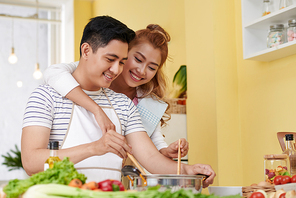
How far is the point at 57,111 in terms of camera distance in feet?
4.31

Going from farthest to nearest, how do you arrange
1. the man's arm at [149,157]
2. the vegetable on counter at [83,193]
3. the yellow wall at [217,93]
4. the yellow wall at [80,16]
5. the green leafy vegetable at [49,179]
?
the yellow wall at [80,16] < the yellow wall at [217,93] < the man's arm at [149,157] < the green leafy vegetable at [49,179] < the vegetable on counter at [83,193]

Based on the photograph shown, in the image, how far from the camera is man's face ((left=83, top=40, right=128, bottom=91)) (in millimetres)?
1305

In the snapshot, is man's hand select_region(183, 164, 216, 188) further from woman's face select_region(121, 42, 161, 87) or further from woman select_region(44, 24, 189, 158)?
woman's face select_region(121, 42, 161, 87)

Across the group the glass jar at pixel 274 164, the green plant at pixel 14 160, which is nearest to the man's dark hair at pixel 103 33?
the glass jar at pixel 274 164

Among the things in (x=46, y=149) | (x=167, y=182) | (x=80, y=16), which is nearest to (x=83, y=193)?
(x=167, y=182)

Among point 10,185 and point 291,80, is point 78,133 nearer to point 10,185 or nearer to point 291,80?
point 10,185

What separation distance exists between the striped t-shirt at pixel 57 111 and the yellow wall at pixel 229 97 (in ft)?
2.87

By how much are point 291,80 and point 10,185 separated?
1.57 m

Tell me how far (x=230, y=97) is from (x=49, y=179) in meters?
1.67

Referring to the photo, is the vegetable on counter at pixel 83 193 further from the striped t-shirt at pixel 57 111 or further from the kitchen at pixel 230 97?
the kitchen at pixel 230 97

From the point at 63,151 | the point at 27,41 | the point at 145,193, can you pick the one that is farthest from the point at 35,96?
the point at 27,41

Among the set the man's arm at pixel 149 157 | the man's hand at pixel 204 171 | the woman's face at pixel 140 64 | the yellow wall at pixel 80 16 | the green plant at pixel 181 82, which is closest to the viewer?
the man's hand at pixel 204 171

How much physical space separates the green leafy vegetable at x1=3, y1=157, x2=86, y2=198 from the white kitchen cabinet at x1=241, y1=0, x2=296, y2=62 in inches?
54.1

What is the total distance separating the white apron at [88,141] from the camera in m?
1.27
